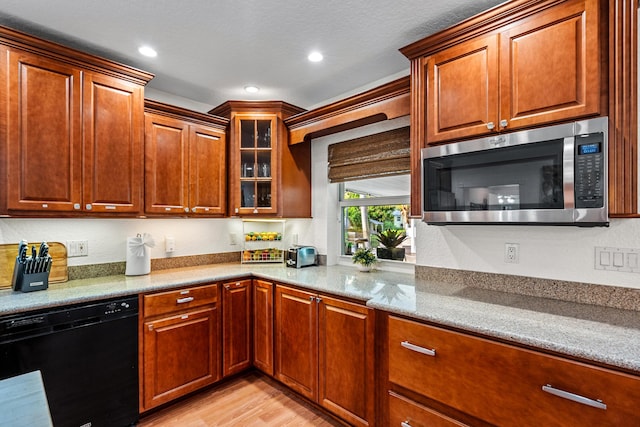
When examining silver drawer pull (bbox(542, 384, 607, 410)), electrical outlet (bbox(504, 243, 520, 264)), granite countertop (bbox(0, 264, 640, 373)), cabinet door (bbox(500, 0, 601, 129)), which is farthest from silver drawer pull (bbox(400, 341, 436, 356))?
cabinet door (bbox(500, 0, 601, 129))

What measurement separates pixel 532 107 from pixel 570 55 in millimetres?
244

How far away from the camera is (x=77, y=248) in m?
2.43

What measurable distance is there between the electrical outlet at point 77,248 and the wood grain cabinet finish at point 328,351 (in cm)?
149

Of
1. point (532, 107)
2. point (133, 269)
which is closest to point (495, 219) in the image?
point (532, 107)

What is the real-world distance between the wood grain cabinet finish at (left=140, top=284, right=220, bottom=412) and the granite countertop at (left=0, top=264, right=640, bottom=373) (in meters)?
0.13

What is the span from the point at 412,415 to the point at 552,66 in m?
1.79

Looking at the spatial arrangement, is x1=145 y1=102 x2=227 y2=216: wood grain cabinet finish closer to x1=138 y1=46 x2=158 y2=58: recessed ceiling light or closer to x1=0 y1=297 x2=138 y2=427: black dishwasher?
x1=138 y1=46 x2=158 y2=58: recessed ceiling light

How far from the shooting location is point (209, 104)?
3.27 m

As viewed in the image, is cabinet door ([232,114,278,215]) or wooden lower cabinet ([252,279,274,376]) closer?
wooden lower cabinet ([252,279,274,376])

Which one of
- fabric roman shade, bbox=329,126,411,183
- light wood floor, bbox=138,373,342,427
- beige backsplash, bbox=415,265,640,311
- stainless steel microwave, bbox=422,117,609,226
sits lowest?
light wood floor, bbox=138,373,342,427

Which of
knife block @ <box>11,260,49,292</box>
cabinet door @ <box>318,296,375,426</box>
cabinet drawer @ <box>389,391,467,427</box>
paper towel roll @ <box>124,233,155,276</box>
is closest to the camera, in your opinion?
cabinet drawer @ <box>389,391,467,427</box>

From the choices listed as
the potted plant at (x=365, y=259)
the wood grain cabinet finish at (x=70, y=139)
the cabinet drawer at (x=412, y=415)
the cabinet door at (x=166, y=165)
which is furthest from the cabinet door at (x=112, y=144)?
the cabinet drawer at (x=412, y=415)

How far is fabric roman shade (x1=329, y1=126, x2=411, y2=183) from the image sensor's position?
2525mm

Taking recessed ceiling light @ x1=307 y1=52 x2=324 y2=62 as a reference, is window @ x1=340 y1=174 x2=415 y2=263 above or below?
below
